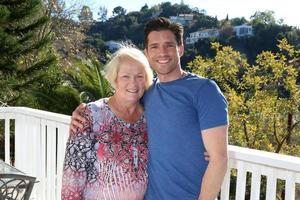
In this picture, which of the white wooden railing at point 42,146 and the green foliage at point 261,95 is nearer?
the white wooden railing at point 42,146

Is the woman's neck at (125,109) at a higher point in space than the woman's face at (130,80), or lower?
lower

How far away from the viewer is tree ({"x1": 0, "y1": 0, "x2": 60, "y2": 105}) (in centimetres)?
810

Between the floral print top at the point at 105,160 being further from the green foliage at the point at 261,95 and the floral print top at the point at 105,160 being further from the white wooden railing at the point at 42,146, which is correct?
the green foliage at the point at 261,95

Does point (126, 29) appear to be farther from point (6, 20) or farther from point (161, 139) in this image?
point (161, 139)

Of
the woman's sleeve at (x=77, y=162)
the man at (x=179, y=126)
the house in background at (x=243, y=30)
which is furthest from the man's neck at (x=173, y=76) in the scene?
the house in background at (x=243, y=30)

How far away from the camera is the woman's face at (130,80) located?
177 centimetres

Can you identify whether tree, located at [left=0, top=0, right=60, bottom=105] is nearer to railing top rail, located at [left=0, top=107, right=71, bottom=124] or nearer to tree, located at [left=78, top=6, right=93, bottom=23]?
railing top rail, located at [left=0, top=107, right=71, bottom=124]

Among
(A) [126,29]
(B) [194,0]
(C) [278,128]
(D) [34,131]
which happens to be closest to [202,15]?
(A) [126,29]

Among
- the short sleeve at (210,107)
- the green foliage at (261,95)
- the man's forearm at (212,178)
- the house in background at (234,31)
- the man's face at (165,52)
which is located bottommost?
the green foliage at (261,95)

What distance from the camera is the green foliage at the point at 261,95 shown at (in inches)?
382

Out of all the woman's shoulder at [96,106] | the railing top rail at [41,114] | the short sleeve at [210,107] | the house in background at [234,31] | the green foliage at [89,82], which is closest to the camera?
the short sleeve at [210,107]

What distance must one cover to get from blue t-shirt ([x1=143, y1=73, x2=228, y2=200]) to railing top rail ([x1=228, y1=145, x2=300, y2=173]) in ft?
0.89

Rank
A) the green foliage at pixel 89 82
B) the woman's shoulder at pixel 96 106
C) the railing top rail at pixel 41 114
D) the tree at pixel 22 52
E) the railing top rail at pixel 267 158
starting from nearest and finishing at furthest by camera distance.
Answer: the railing top rail at pixel 267 158 < the woman's shoulder at pixel 96 106 < the railing top rail at pixel 41 114 < the tree at pixel 22 52 < the green foliage at pixel 89 82

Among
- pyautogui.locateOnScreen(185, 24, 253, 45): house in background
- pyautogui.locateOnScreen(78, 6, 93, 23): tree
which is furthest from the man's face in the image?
pyautogui.locateOnScreen(185, 24, 253, 45): house in background
